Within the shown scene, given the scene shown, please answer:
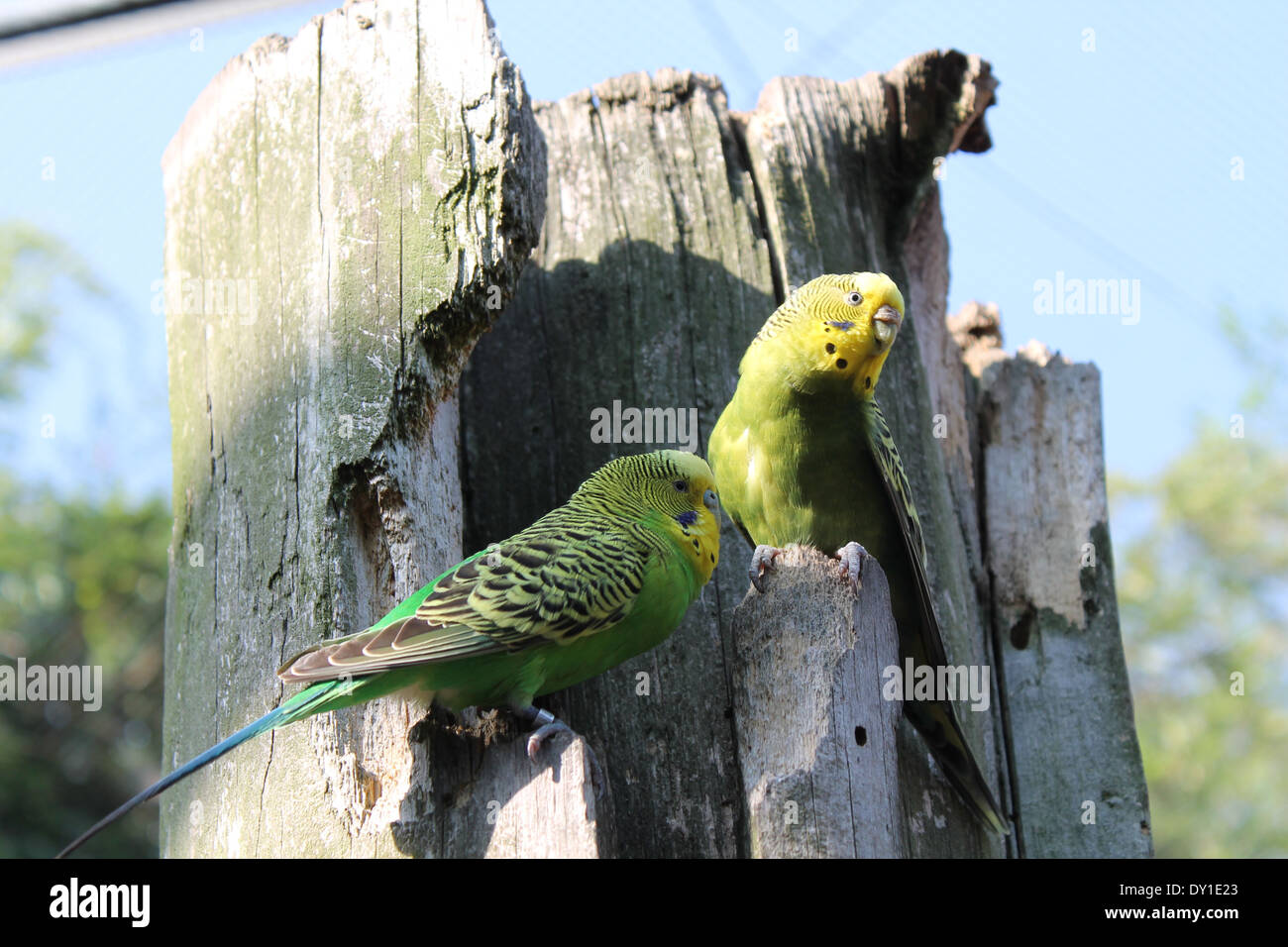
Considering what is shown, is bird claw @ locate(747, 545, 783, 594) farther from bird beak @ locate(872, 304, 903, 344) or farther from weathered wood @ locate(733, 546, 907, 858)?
bird beak @ locate(872, 304, 903, 344)

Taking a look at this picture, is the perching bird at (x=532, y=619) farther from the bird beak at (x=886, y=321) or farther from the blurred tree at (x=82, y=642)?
the blurred tree at (x=82, y=642)

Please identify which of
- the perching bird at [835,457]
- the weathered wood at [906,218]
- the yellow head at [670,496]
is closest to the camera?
the yellow head at [670,496]

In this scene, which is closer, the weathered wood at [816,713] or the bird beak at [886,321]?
the weathered wood at [816,713]

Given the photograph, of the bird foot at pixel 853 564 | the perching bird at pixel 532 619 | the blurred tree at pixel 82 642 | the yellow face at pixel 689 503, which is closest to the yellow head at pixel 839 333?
the yellow face at pixel 689 503

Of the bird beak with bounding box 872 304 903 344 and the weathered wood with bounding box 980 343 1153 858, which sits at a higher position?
the bird beak with bounding box 872 304 903 344

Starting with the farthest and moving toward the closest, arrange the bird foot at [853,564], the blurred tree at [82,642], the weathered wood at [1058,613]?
the blurred tree at [82,642] < the weathered wood at [1058,613] < the bird foot at [853,564]

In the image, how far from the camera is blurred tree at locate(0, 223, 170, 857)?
10750mm

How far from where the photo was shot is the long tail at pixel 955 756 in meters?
4.49

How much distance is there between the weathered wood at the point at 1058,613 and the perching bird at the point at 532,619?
2.33m

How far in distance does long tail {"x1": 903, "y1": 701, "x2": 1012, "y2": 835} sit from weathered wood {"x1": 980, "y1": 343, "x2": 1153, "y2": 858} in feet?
2.57

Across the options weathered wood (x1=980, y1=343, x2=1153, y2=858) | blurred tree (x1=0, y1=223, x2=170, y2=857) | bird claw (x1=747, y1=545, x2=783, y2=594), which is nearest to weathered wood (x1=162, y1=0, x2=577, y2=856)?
bird claw (x1=747, y1=545, x2=783, y2=594)

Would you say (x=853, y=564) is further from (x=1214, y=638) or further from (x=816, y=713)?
(x=1214, y=638)

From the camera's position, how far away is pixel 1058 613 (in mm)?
5746
